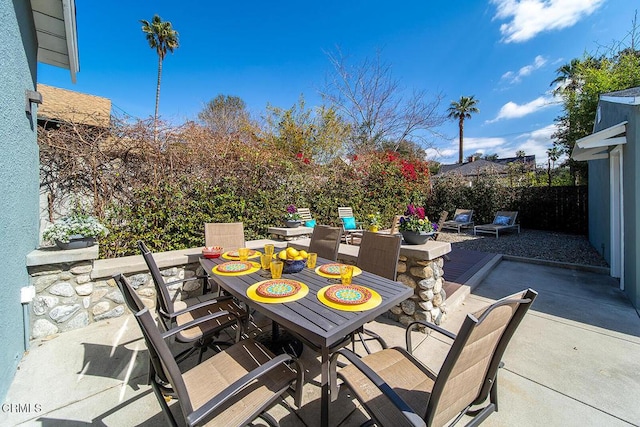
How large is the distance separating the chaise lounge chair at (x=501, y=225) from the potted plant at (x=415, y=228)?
22.2 feet

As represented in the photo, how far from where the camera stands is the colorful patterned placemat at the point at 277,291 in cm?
169

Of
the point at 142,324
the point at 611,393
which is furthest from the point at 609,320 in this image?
the point at 142,324

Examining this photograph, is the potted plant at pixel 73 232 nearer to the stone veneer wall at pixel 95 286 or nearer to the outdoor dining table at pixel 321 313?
the stone veneer wall at pixel 95 286

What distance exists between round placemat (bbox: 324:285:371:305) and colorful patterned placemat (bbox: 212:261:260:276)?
83cm

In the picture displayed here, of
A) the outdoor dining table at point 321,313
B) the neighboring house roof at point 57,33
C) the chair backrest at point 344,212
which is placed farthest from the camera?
the chair backrest at point 344,212

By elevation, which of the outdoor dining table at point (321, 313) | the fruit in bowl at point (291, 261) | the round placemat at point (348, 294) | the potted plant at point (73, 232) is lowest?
the outdoor dining table at point (321, 313)

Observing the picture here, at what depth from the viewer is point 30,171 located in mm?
2668

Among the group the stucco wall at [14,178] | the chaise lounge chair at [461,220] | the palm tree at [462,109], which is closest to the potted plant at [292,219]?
the stucco wall at [14,178]

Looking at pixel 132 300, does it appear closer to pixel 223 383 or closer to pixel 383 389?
pixel 223 383

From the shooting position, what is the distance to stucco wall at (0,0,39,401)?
1.92 m

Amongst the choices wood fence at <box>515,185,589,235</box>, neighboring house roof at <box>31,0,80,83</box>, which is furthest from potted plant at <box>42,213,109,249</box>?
wood fence at <box>515,185,589,235</box>

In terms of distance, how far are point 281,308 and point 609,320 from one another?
392 cm

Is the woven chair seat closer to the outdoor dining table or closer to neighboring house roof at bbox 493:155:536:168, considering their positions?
the outdoor dining table

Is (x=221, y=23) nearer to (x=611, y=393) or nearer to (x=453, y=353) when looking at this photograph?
(x=453, y=353)
